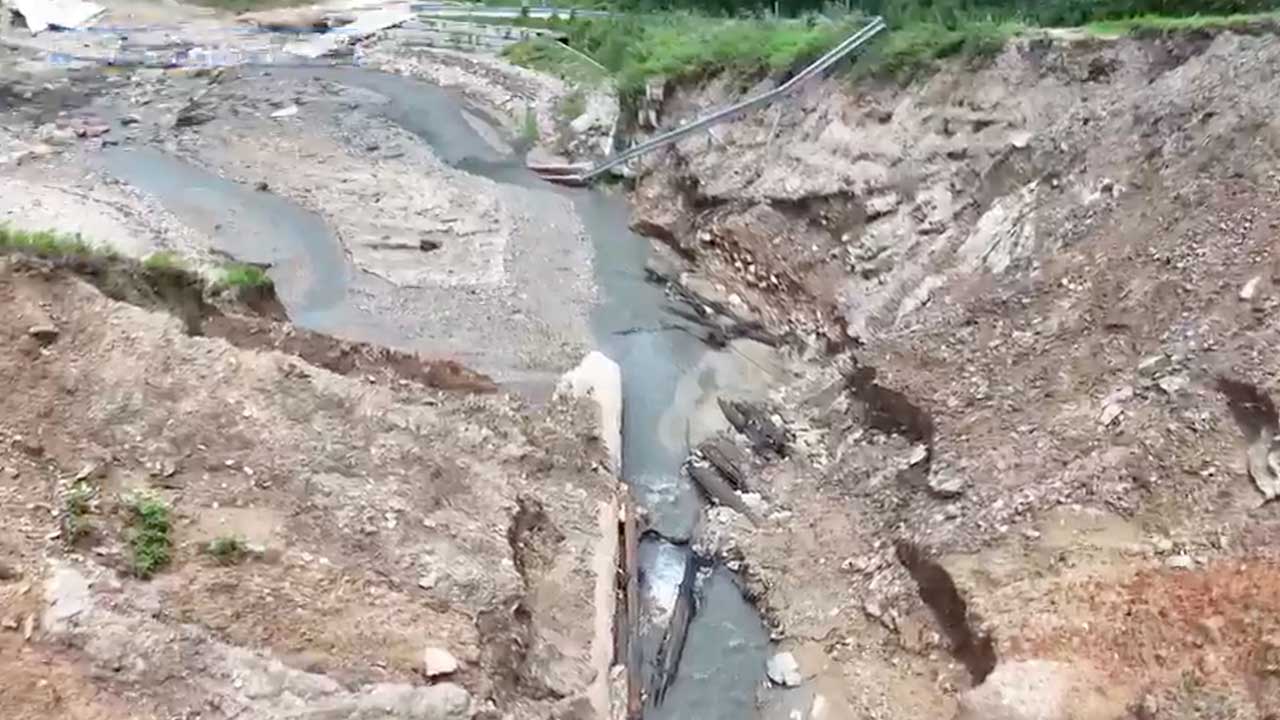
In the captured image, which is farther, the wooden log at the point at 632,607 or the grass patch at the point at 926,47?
the grass patch at the point at 926,47

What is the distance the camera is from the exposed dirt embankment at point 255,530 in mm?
12273

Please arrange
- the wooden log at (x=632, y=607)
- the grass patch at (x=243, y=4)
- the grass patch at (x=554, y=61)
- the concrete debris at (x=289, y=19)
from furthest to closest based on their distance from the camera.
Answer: the grass patch at (x=243, y=4) → the concrete debris at (x=289, y=19) → the grass patch at (x=554, y=61) → the wooden log at (x=632, y=607)

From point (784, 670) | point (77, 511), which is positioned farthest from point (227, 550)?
point (784, 670)

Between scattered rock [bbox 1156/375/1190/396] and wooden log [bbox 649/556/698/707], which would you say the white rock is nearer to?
wooden log [bbox 649/556/698/707]

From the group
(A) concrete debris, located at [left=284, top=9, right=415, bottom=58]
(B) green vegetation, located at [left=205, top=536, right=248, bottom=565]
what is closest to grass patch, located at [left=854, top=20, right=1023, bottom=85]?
(B) green vegetation, located at [left=205, top=536, right=248, bottom=565]

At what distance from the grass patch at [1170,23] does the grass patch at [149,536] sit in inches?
764

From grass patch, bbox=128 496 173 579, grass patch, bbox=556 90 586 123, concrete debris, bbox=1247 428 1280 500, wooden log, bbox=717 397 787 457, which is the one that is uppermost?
concrete debris, bbox=1247 428 1280 500

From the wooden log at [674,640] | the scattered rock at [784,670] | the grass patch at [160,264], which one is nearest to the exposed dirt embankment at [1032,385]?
the scattered rock at [784,670]

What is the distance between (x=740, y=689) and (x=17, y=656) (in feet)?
33.4

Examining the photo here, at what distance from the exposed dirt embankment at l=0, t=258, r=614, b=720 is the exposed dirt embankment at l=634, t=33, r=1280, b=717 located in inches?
172

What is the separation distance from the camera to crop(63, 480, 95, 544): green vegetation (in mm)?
13254

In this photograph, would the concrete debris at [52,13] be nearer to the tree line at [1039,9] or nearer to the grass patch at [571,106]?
the grass patch at [571,106]

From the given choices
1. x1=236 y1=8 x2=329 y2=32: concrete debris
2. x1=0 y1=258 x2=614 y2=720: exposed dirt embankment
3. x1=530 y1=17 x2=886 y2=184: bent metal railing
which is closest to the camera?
x1=0 y1=258 x2=614 y2=720: exposed dirt embankment

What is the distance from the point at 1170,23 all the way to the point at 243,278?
1903 centimetres
